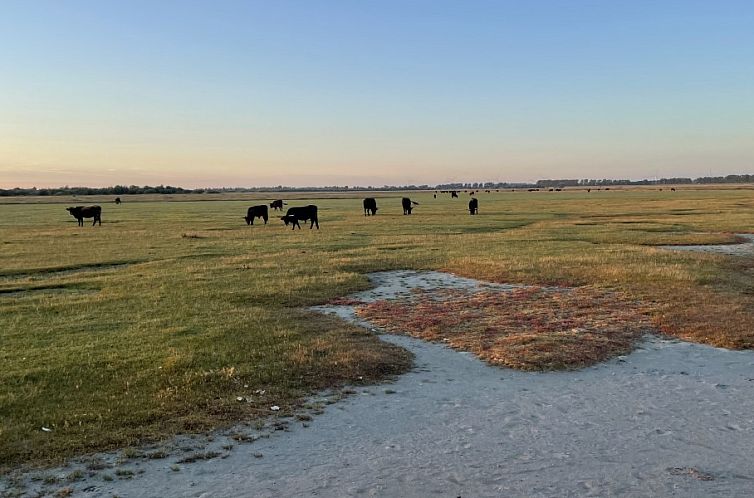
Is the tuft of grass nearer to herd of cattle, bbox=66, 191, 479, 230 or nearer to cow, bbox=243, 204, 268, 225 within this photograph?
herd of cattle, bbox=66, 191, 479, 230

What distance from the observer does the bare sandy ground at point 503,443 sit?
5.77 meters

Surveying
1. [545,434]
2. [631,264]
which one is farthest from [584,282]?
[545,434]

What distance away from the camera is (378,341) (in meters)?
11.5

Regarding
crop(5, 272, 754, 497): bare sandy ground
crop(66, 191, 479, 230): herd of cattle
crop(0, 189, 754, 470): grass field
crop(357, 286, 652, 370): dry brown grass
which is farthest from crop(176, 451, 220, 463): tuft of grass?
crop(66, 191, 479, 230): herd of cattle

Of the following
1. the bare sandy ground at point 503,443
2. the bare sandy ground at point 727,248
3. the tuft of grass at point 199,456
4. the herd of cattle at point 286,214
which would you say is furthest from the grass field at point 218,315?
the herd of cattle at point 286,214

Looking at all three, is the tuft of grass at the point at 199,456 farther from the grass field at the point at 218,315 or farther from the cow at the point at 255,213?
the cow at the point at 255,213

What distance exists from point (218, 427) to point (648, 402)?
18.9ft

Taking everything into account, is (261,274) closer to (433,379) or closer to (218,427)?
(433,379)

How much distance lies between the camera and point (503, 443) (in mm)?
6848

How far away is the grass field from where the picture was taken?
7762mm

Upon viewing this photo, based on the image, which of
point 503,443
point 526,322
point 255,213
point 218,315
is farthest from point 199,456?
point 255,213

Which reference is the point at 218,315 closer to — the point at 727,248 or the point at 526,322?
the point at 526,322

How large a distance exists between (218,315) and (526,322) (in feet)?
22.5

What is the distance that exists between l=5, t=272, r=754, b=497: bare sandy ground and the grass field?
3.19ft
